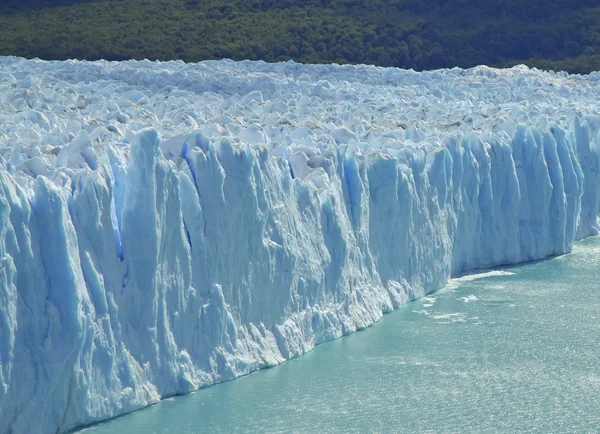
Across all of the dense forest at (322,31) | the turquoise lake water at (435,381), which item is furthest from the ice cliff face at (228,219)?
the dense forest at (322,31)

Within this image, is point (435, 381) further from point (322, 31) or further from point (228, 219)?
point (322, 31)

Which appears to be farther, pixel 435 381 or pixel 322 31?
pixel 322 31

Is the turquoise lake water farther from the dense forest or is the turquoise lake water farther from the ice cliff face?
the dense forest

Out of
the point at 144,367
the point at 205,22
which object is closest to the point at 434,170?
the point at 144,367

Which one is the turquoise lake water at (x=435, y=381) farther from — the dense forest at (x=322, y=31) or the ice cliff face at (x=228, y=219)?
the dense forest at (x=322, y=31)

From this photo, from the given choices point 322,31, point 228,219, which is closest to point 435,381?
point 228,219

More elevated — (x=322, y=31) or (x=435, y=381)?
(x=322, y=31)

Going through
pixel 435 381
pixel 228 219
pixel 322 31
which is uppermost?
pixel 322 31
